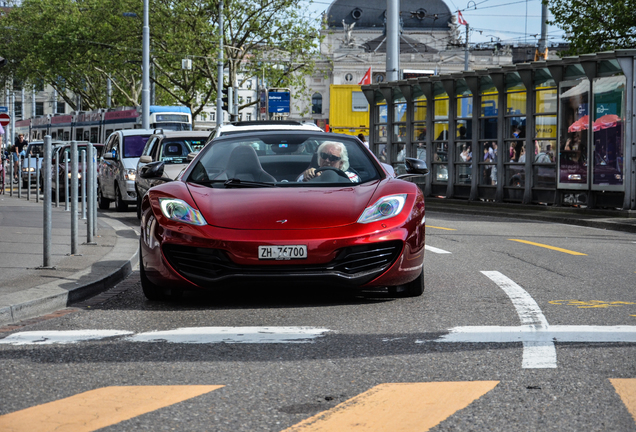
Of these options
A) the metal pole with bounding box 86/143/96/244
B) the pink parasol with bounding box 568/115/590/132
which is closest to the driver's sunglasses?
the metal pole with bounding box 86/143/96/244

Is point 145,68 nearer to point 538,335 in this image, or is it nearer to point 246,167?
point 246,167

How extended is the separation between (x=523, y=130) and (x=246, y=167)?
1700 centimetres

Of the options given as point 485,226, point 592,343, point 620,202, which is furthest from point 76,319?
point 620,202

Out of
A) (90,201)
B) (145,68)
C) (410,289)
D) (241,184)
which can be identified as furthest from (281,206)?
(145,68)

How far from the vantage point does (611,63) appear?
20.4 metres

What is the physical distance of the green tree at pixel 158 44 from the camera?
163ft

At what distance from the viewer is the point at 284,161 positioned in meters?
8.59

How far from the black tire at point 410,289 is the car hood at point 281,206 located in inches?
30.4

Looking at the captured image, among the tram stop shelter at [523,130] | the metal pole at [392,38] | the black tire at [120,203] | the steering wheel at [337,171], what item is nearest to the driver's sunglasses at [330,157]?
the steering wheel at [337,171]

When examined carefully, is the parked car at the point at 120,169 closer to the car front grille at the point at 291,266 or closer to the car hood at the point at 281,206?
the car hood at the point at 281,206

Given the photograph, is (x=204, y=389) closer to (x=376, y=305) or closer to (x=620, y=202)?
(x=376, y=305)

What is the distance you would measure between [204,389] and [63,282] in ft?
13.1

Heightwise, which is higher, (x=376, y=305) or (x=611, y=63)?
(x=611, y=63)

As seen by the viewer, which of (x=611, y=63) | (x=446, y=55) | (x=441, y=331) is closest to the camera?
(x=441, y=331)
